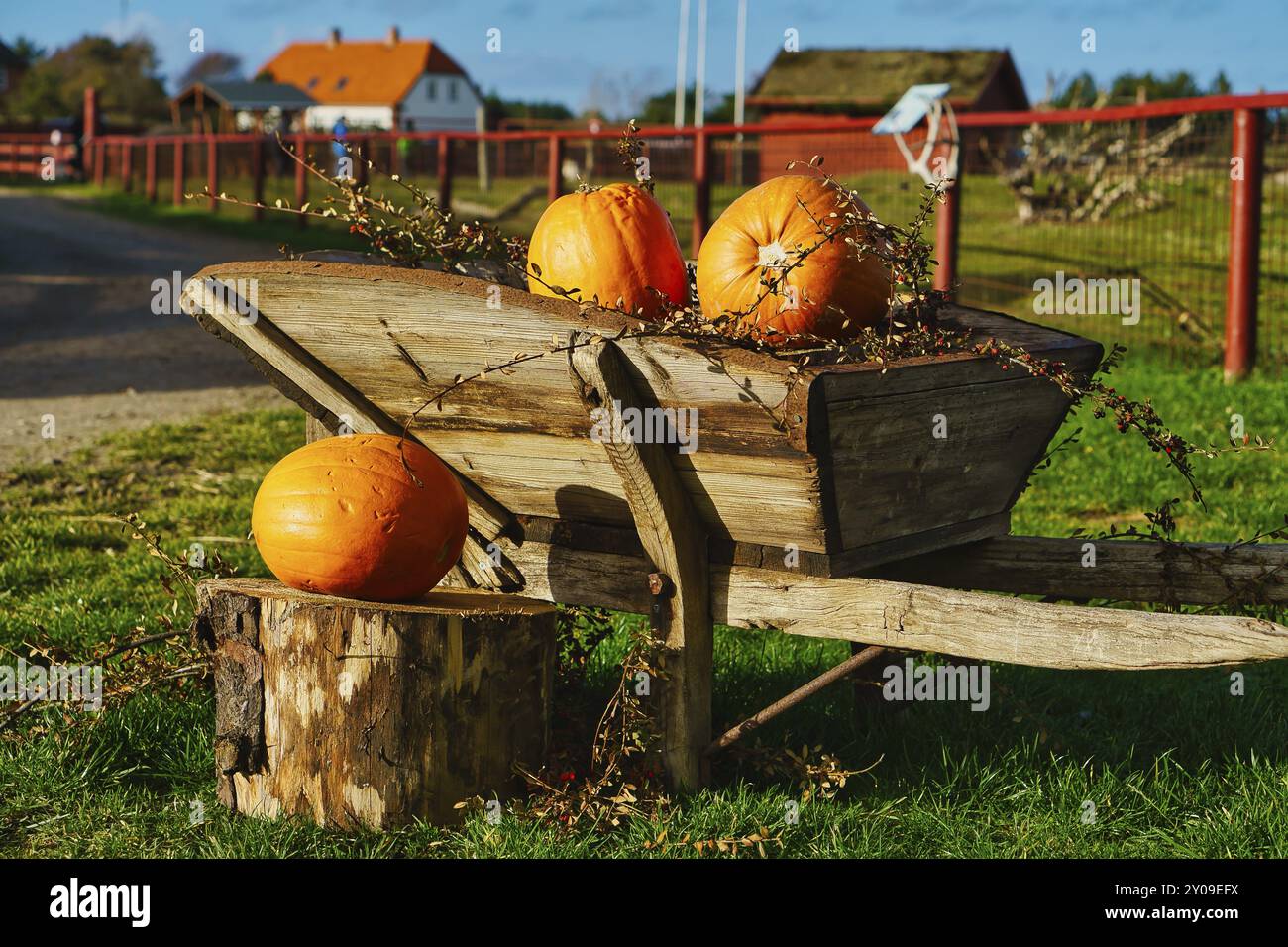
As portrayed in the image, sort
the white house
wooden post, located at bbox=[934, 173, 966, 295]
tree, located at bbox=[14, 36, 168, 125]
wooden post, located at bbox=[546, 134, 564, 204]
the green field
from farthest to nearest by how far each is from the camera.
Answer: the white house < tree, located at bbox=[14, 36, 168, 125] < wooden post, located at bbox=[546, 134, 564, 204] < wooden post, located at bbox=[934, 173, 966, 295] < the green field

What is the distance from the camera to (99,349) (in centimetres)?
1059

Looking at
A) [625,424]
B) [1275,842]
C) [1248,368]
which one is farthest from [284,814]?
[1248,368]

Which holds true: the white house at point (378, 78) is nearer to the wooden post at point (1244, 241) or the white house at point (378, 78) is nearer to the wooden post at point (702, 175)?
the wooden post at point (702, 175)

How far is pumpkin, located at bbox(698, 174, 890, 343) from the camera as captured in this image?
2.84 metres

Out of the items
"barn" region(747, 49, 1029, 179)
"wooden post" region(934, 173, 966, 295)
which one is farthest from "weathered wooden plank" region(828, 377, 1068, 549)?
"barn" region(747, 49, 1029, 179)

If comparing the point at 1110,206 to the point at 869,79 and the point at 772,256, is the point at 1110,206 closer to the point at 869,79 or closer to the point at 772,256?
the point at 772,256

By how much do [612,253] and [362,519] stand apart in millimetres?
780

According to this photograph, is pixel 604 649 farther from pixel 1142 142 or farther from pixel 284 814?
pixel 1142 142

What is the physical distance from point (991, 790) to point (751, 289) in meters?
1.36

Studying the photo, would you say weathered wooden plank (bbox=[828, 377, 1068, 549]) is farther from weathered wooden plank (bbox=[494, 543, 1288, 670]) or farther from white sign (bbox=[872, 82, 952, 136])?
white sign (bbox=[872, 82, 952, 136])

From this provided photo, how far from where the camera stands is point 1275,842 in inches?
117

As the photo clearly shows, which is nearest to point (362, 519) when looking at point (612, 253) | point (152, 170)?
point (612, 253)

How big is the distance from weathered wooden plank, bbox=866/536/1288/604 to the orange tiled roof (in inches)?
2686

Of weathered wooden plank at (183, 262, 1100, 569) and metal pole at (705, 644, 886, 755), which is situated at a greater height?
weathered wooden plank at (183, 262, 1100, 569)
